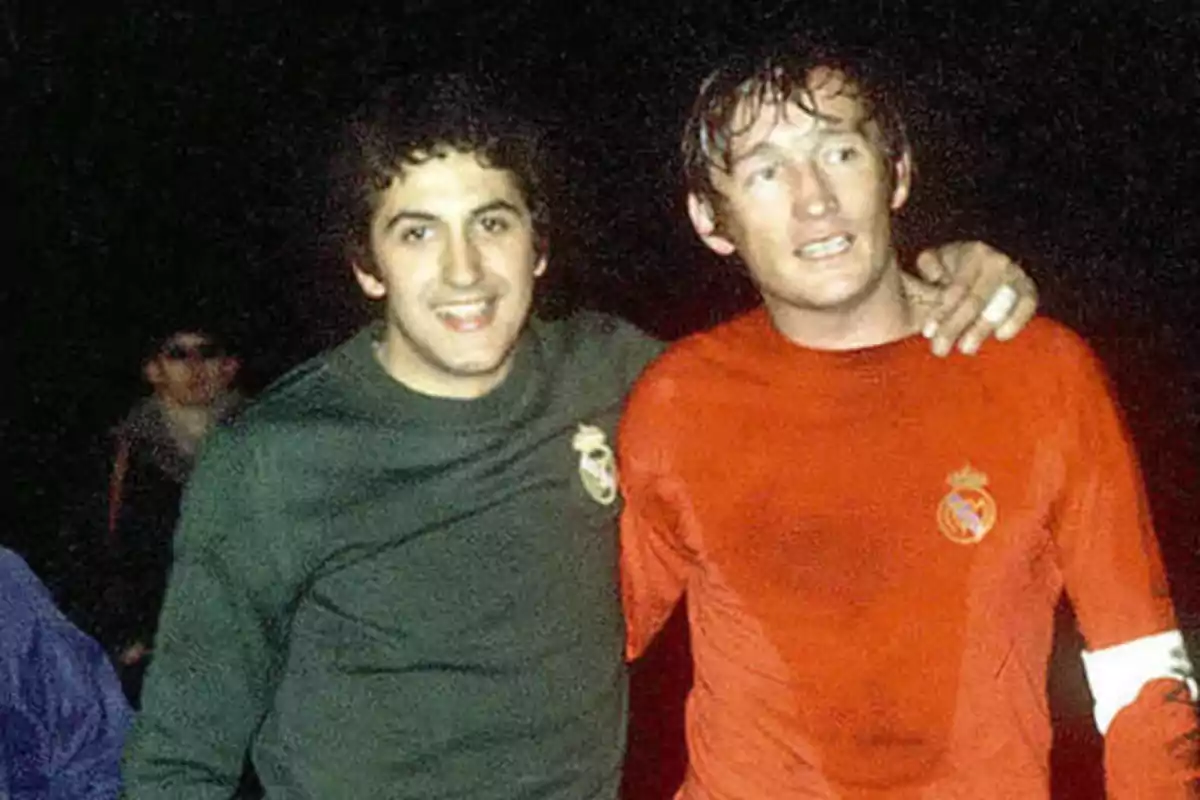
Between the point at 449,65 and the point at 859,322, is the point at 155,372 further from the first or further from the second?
the point at 859,322

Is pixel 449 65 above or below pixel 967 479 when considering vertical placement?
above

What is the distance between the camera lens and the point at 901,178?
80.0 inches

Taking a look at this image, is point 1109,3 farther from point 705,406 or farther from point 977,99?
point 705,406

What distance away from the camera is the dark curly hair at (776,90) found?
196 cm

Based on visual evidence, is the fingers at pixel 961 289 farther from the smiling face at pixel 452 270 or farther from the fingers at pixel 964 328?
the smiling face at pixel 452 270

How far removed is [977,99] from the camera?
538 cm

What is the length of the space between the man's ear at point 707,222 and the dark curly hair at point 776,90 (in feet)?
0.12

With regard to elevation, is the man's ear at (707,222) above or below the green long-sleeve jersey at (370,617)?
above

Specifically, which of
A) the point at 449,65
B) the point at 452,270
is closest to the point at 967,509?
the point at 452,270

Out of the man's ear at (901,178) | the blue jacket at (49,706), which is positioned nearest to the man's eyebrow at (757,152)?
the man's ear at (901,178)

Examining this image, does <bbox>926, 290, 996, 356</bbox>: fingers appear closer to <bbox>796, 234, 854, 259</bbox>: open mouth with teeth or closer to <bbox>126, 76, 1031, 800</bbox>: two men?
<bbox>126, 76, 1031, 800</bbox>: two men

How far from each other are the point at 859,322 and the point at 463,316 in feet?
1.91

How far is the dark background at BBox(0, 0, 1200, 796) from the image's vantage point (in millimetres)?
5355

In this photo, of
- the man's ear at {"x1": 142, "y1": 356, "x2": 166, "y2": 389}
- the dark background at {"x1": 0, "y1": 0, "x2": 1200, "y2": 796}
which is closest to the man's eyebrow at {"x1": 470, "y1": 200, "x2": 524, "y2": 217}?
the man's ear at {"x1": 142, "y1": 356, "x2": 166, "y2": 389}
